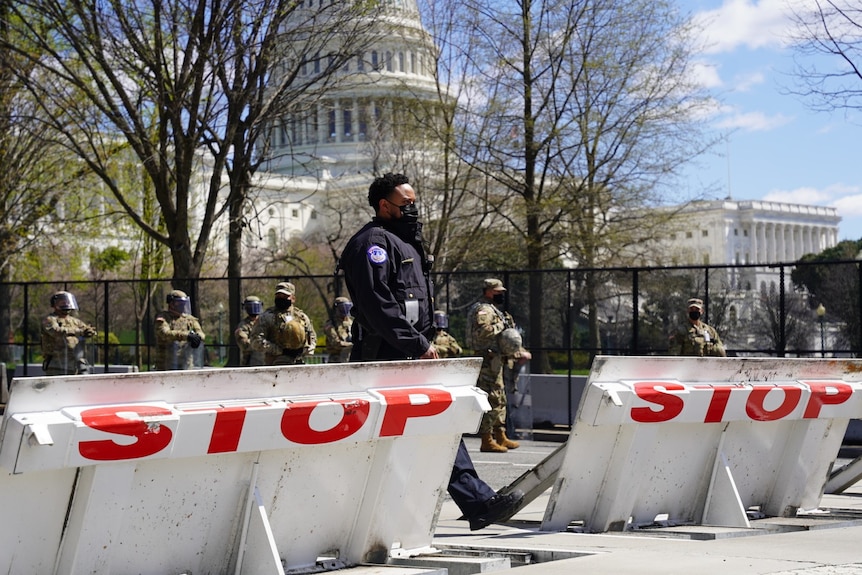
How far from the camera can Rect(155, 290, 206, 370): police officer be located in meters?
18.2

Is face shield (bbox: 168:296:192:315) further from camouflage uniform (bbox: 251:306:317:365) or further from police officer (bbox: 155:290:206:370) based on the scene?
camouflage uniform (bbox: 251:306:317:365)

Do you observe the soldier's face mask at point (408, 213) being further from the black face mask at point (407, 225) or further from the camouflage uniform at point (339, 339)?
the camouflage uniform at point (339, 339)

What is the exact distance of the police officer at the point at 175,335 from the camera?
18156 mm

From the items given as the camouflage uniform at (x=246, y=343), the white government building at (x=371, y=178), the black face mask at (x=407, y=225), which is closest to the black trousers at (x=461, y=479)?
the black face mask at (x=407, y=225)

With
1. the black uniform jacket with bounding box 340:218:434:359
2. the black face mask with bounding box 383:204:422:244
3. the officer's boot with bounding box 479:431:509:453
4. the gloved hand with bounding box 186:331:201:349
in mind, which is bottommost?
the officer's boot with bounding box 479:431:509:453

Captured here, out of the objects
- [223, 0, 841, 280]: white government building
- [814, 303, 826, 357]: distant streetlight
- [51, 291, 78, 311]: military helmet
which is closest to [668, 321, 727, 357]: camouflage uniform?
[814, 303, 826, 357]: distant streetlight

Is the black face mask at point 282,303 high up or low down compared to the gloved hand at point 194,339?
up

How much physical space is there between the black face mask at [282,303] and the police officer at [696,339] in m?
5.28

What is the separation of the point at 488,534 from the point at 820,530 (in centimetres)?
186

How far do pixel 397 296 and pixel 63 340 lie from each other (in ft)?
41.9

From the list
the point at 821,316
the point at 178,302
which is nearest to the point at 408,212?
the point at 178,302

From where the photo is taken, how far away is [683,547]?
6504mm

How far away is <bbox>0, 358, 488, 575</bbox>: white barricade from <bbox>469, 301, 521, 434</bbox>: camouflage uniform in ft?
27.1

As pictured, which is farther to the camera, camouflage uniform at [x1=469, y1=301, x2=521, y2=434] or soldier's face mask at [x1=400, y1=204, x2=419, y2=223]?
camouflage uniform at [x1=469, y1=301, x2=521, y2=434]
